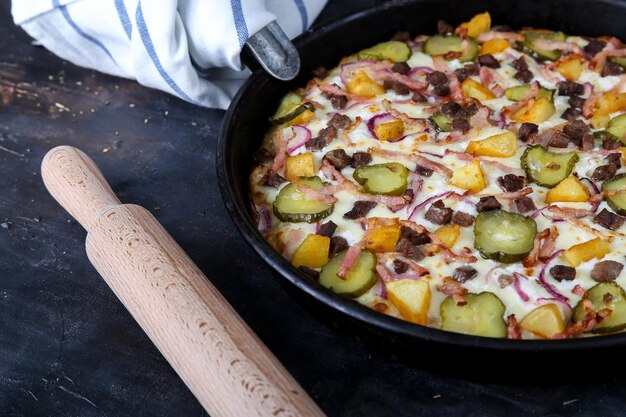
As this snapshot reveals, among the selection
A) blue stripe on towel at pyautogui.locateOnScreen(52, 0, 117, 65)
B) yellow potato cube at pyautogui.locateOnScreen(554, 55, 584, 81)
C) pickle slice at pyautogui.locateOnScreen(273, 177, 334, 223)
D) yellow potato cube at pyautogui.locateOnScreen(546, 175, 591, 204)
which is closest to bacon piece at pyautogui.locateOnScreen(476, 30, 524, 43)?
yellow potato cube at pyautogui.locateOnScreen(554, 55, 584, 81)

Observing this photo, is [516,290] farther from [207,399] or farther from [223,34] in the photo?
[223,34]

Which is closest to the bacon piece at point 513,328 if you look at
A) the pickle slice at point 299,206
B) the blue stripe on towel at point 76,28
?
the pickle slice at point 299,206

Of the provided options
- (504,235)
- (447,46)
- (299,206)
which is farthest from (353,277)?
(447,46)

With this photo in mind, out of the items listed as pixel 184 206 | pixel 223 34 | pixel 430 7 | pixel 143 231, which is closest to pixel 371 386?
pixel 143 231

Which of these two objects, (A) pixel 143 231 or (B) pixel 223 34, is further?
(B) pixel 223 34

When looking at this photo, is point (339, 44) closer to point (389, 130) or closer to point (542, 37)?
point (389, 130)

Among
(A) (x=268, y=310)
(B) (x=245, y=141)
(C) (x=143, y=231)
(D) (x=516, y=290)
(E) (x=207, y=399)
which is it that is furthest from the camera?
(B) (x=245, y=141)
